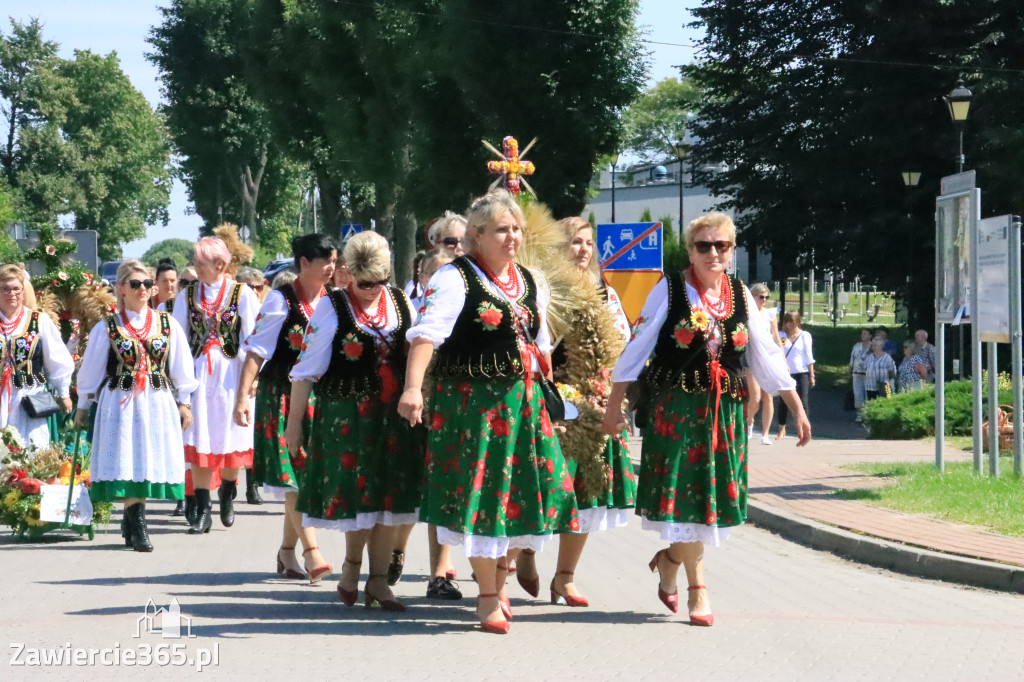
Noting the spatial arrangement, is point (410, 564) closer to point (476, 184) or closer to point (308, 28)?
point (476, 184)

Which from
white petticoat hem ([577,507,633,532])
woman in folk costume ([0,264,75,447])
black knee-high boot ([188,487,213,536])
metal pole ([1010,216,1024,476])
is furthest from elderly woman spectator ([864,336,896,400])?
white petticoat hem ([577,507,633,532])

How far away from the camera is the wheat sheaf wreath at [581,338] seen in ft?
24.4

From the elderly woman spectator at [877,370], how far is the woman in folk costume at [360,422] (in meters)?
19.9

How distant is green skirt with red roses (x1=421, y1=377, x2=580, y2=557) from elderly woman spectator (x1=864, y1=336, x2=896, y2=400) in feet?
66.6

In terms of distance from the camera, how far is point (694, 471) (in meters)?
7.20

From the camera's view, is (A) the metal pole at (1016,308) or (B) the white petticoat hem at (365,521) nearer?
(B) the white petticoat hem at (365,521)

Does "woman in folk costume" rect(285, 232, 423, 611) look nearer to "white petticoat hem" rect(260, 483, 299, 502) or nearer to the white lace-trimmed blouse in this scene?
the white lace-trimmed blouse

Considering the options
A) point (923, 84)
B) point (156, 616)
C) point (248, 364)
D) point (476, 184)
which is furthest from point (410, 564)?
point (476, 184)

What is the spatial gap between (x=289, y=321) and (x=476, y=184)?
108ft

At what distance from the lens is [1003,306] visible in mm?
12820

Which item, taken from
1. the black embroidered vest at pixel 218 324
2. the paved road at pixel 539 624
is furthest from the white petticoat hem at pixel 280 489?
the black embroidered vest at pixel 218 324

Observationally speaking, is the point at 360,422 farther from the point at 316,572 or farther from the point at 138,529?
the point at 138,529

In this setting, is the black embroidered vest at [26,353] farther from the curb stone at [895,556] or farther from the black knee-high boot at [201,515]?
the curb stone at [895,556]

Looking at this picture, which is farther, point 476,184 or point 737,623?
point 476,184
